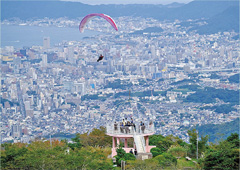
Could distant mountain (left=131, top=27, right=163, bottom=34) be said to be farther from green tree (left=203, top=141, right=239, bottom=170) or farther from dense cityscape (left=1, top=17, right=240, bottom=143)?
green tree (left=203, top=141, right=239, bottom=170)

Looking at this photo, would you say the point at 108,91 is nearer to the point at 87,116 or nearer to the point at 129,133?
the point at 87,116

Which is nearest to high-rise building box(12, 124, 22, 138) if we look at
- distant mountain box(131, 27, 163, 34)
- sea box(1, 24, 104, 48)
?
sea box(1, 24, 104, 48)

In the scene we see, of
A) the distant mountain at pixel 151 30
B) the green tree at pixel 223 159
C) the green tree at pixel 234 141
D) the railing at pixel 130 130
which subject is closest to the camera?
the green tree at pixel 223 159

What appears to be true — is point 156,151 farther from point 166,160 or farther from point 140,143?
point 166,160

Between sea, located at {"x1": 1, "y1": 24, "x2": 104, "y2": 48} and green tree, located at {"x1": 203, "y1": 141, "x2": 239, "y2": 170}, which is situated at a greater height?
sea, located at {"x1": 1, "y1": 24, "x2": 104, "y2": 48}

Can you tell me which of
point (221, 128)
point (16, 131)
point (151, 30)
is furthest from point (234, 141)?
point (151, 30)

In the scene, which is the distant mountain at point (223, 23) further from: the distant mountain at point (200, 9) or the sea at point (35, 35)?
the sea at point (35, 35)

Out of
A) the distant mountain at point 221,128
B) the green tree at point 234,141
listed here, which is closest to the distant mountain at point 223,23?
the distant mountain at point 221,128
